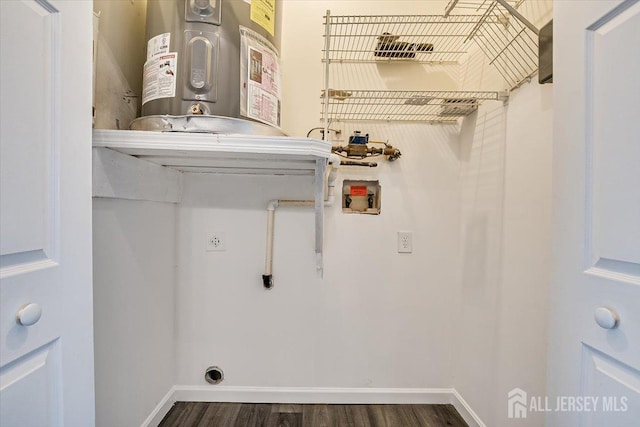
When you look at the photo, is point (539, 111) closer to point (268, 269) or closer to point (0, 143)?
point (268, 269)

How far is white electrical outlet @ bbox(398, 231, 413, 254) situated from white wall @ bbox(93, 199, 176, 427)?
1.24 m

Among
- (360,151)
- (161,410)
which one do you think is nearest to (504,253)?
(360,151)

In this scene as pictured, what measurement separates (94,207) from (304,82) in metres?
1.15

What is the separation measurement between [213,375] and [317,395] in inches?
23.1

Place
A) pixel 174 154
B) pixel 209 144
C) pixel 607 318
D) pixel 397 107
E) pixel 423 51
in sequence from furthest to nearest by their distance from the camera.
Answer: pixel 397 107 < pixel 423 51 < pixel 174 154 < pixel 209 144 < pixel 607 318

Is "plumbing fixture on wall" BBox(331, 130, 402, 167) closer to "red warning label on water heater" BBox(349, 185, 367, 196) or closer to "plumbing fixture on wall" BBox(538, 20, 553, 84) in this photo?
"red warning label on water heater" BBox(349, 185, 367, 196)

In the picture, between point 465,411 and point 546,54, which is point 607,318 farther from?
point 465,411

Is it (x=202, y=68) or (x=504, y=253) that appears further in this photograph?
(x=504, y=253)

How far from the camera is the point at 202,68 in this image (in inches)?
38.1

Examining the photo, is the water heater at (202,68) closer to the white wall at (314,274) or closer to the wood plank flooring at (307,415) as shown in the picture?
the white wall at (314,274)

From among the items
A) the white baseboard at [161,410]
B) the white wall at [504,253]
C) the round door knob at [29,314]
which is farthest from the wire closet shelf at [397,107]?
the white baseboard at [161,410]

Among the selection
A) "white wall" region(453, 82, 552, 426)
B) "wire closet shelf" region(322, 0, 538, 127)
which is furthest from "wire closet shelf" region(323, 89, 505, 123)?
"white wall" region(453, 82, 552, 426)

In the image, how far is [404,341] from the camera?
5.35ft

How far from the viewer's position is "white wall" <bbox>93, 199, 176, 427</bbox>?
3.43 ft
